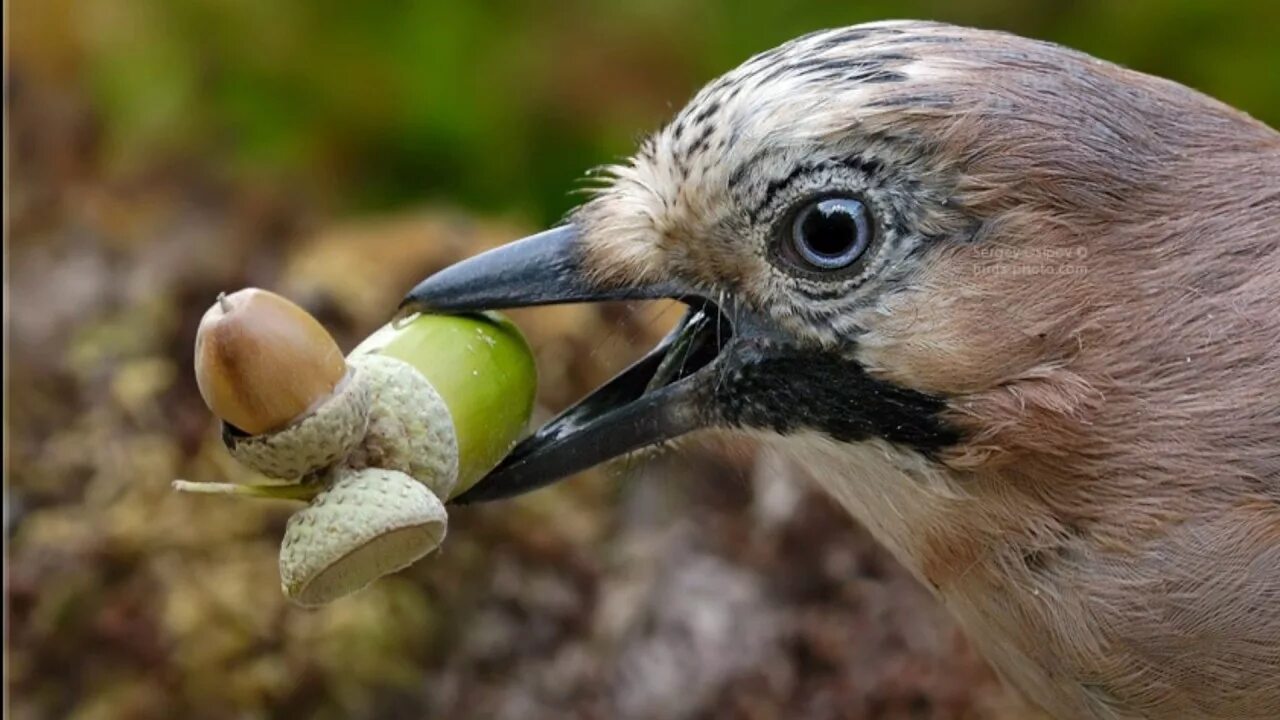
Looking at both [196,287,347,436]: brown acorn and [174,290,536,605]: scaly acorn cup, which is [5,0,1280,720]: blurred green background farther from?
[196,287,347,436]: brown acorn

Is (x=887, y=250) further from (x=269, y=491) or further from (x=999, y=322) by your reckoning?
(x=269, y=491)

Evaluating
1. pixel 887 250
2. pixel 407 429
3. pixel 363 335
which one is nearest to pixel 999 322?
pixel 887 250

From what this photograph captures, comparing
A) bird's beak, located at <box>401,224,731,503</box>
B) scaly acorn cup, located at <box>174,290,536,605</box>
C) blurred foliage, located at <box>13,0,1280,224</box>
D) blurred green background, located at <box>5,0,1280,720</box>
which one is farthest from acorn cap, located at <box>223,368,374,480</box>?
blurred foliage, located at <box>13,0,1280,224</box>

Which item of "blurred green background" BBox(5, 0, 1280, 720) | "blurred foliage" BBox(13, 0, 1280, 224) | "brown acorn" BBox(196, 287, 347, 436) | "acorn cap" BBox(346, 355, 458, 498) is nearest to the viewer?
"brown acorn" BBox(196, 287, 347, 436)

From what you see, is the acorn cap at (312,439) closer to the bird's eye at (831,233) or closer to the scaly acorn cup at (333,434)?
the scaly acorn cup at (333,434)

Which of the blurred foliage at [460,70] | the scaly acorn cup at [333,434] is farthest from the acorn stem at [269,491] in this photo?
the blurred foliage at [460,70]

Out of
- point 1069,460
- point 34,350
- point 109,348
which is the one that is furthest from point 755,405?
point 34,350
